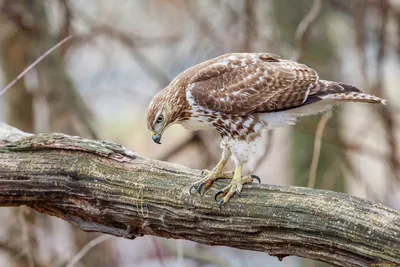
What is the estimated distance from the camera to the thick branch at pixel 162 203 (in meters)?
2.41

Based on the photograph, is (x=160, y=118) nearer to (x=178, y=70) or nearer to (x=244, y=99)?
(x=244, y=99)

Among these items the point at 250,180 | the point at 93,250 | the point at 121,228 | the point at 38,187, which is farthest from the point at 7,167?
the point at 93,250

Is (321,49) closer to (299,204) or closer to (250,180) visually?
(250,180)

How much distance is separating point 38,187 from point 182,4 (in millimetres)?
4592

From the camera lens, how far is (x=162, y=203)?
2738mm

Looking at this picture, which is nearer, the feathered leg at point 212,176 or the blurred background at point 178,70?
the feathered leg at point 212,176

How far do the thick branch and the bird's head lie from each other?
42 cm

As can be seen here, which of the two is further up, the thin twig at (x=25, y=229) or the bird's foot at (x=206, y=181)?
the bird's foot at (x=206, y=181)

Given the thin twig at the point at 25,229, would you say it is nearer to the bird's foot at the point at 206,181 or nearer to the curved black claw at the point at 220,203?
the bird's foot at the point at 206,181

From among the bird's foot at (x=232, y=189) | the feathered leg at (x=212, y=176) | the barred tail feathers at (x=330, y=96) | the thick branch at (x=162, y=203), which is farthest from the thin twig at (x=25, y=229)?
the barred tail feathers at (x=330, y=96)

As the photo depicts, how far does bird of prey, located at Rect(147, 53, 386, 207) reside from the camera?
10.3ft

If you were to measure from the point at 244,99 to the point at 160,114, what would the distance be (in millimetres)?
479

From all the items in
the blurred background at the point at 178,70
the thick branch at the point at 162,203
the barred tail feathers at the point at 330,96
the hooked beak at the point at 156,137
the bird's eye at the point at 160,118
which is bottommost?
the thick branch at the point at 162,203

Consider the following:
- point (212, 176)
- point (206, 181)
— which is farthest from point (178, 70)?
point (206, 181)
